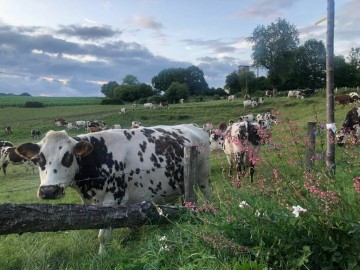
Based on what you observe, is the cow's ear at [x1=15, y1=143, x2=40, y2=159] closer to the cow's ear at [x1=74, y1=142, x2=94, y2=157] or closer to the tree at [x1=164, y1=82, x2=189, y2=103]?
the cow's ear at [x1=74, y1=142, x2=94, y2=157]

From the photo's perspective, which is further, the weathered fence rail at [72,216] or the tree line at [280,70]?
the tree line at [280,70]

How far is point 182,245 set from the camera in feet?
13.9

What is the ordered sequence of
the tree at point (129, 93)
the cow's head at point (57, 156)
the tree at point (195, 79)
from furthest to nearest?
1. the tree at point (195, 79)
2. the tree at point (129, 93)
3. the cow's head at point (57, 156)

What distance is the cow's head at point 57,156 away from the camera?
606cm

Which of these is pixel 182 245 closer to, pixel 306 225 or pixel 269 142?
pixel 306 225

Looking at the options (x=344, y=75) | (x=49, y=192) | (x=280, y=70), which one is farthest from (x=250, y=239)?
(x=344, y=75)

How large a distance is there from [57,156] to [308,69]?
8276 centimetres

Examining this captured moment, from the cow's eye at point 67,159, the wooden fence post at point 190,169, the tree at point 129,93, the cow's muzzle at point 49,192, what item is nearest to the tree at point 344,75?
the tree at point 129,93

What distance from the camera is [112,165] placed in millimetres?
6621

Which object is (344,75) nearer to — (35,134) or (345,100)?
(345,100)

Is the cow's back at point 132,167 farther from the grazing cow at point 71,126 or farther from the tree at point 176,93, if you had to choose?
the tree at point 176,93

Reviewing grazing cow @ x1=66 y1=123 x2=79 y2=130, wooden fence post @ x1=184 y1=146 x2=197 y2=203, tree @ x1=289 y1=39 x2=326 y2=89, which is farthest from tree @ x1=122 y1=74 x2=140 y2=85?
wooden fence post @ x1=184 y1=146 x2=197 y2=203

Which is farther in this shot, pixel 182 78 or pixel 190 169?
pixel 182 78

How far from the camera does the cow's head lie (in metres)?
6.06
